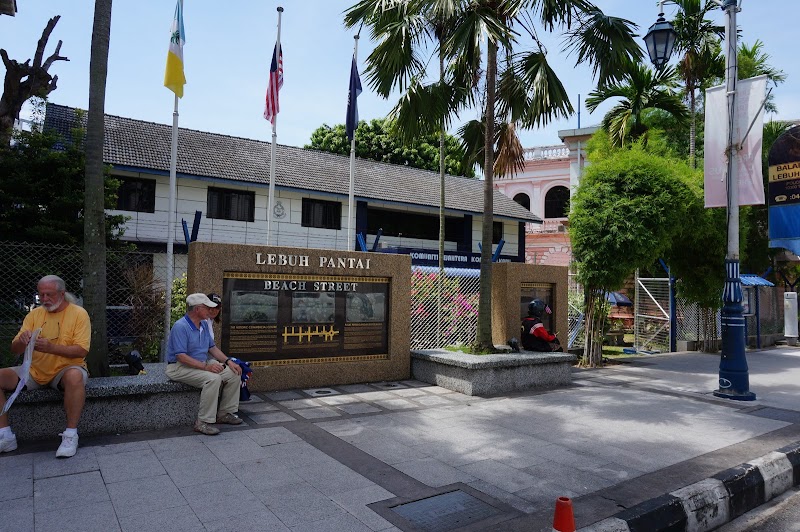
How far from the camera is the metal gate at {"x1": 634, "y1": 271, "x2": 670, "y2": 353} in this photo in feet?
53.1

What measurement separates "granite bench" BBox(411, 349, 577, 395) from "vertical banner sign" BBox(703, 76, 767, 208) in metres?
3.74

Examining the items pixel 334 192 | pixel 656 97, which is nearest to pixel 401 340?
pixel 656 97

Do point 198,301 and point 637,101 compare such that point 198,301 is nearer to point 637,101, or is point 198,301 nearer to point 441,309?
point 441,309

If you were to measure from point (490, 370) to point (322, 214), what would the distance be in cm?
1576

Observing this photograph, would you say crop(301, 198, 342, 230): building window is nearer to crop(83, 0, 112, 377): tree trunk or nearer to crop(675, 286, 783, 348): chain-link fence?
crop(675, 286, 783, 348): chain-link fence

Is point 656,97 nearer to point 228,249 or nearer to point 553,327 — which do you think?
point 553,327

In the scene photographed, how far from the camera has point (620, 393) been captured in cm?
887

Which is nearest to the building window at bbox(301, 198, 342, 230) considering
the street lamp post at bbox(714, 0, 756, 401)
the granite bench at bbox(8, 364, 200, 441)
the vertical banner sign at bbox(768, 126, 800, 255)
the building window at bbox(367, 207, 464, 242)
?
the building window at bbox(367, 207, 464, 242)

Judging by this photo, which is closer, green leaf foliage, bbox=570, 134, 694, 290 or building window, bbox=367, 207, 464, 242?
green leaf foliage, bbox=570, 134, 694, 290

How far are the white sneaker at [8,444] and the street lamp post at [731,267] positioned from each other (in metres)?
9.31

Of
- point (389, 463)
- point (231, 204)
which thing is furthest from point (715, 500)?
point (231, 204)

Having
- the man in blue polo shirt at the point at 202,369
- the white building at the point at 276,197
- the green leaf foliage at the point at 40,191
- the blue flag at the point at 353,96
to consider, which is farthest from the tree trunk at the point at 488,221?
the white building at the point at 276,197

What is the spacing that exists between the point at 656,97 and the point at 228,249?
14406 mm

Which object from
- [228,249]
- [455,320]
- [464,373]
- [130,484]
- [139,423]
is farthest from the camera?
[455,320]
